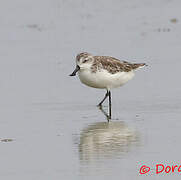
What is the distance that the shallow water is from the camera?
9.61 meters

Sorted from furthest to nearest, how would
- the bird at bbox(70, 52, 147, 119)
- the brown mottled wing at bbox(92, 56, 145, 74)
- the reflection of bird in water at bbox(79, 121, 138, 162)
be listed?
1. the brown mottled wing at bbox(92, 56, 145, 74)
2. the bird at bbox(70, 52, 147, 119)
3. the reflection of bird in water at bbox(79, 121, 138, 162)

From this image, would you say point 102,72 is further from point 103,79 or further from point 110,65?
point 110,65

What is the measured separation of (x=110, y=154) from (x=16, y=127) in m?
2.39

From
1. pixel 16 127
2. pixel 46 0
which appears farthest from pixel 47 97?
pixel 46 0

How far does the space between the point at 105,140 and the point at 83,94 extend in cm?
362

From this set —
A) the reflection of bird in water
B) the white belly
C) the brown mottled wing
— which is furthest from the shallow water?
the brown mottled wing

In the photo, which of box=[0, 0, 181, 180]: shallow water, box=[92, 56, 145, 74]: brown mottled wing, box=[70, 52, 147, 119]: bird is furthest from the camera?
box=[92, 56, 145, 74]: brown mottled wing

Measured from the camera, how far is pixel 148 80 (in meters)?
15.1

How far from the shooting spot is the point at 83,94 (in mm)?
14320

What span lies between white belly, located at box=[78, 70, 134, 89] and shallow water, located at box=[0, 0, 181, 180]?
360 millimetres

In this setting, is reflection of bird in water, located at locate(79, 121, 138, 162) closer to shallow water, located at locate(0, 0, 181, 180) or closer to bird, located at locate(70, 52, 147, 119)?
shallow water, located at locate(0, 0, 181, 180)

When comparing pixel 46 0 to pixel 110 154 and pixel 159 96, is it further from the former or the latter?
pixel 110 154

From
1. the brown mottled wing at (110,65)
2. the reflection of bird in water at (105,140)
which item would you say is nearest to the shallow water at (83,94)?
the reflection of bird in water at (105,140)

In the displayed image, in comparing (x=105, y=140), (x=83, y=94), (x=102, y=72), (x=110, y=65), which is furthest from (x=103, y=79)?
(x=105, y=140)
